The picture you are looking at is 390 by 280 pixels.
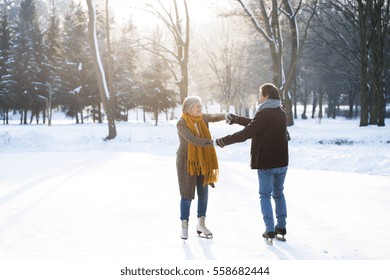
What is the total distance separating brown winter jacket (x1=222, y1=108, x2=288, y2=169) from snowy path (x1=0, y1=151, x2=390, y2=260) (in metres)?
1.05

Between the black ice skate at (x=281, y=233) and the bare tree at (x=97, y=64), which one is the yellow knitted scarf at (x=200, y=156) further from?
the bare tree at (x=97, y=64)

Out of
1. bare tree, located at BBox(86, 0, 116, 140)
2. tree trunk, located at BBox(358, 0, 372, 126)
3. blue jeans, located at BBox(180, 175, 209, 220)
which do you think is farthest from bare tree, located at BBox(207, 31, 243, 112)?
blue jeans, located at BBox(180, 175, 209, 220)

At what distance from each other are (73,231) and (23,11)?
5403 cm

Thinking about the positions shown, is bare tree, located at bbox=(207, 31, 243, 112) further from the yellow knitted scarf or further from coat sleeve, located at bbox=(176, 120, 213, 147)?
coat sleeve, located at bbox=(176, 120, 213, 147)

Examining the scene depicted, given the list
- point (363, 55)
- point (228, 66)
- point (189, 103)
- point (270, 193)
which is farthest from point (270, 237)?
point (228, 66)

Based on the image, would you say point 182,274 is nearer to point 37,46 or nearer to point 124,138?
point 124,138

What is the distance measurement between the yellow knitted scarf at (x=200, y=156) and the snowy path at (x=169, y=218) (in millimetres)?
894

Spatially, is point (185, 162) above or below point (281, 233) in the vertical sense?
above

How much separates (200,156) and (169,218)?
165 cm

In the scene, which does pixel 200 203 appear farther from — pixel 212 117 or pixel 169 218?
pixel 212 117

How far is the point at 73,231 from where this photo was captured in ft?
18.8

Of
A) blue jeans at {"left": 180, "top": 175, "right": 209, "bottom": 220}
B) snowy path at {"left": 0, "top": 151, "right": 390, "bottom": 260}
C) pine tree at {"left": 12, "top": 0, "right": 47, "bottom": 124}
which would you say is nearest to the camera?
snowy path at {"left": 0, "top": 151, "right": 390, "bottom": 260}

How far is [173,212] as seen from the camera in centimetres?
683

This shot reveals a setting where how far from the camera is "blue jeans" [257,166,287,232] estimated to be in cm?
512
